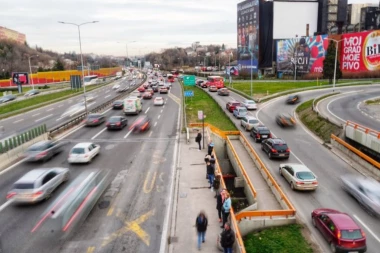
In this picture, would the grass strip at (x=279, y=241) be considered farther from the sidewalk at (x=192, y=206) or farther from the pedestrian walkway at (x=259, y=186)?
the pedestrian walkway at (x=259, y=186)

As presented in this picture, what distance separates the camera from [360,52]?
71562 mm

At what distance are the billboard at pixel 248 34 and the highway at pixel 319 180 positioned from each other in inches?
2979

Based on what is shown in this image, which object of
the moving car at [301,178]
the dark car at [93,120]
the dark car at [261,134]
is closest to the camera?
the moving car at [301,178]

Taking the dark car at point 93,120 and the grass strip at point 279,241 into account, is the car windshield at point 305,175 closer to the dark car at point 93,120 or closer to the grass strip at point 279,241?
the grass strip at point 279,241

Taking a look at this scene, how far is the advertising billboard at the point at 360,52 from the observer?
2697 inches

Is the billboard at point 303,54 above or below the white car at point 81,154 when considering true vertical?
above

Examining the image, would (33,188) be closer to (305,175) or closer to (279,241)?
(279,241)

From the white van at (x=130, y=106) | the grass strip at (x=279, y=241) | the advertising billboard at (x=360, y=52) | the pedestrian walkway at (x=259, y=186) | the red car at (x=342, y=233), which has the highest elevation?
the advertising billboard at (x=360, y=52)

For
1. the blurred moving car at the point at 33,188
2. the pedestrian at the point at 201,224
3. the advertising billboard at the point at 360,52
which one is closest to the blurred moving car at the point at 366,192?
the pedestrian at the point at 201,224

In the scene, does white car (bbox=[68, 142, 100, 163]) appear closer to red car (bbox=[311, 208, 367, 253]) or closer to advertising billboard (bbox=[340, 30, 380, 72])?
red car (bbox=[311, 208, 367, 253])

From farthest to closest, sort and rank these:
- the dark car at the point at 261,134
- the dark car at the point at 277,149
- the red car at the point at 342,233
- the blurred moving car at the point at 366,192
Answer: the dark car at the point at 261,134 < the dark car at the point at 277,149 < the blurred moving car at the point at 366,192 < the red car at the point at 342,233

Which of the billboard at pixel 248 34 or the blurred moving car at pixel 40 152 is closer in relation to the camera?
the blurred moving car at pixel 40 152

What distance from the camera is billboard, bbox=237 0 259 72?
364 ft

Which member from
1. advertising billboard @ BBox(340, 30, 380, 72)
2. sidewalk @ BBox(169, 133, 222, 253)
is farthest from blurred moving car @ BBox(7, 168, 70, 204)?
advertising billboard @ BBox(340, 30, 380, 72)
